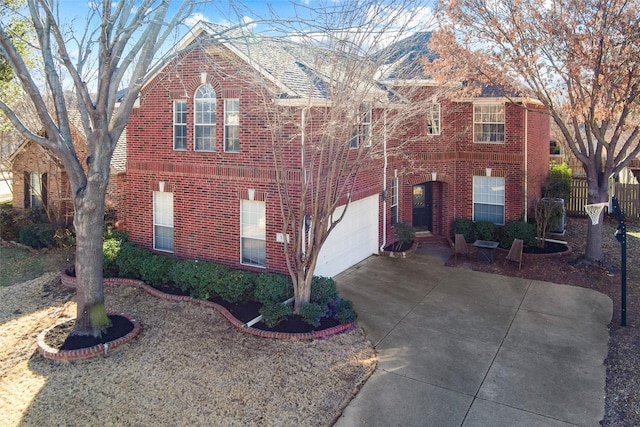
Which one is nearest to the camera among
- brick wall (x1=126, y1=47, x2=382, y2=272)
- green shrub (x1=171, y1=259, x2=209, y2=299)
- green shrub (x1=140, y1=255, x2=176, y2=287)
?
green shrub (x1=171, y1=259, x2=209, y2=299)

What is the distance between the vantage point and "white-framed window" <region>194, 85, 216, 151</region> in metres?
13.8

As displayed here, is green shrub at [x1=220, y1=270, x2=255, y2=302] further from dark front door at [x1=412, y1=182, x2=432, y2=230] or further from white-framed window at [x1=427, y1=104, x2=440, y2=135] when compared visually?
white-framed window at [x1=427, y1=104, x2=440, y2=135]

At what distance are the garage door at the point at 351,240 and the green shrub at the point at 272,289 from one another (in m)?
1.75

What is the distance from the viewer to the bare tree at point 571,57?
12289mm

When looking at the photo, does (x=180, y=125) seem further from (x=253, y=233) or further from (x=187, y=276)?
(x=187, y=276)

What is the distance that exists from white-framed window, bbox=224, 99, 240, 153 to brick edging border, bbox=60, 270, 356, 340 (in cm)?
402

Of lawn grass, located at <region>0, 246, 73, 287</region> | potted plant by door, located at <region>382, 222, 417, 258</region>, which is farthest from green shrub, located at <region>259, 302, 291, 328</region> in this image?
lawn grass, located at <region>0, 246, 73, 287</region>

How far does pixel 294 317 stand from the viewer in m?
11.0

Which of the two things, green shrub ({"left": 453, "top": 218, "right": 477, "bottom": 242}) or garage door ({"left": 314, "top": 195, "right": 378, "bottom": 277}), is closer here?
garage door ({"left": 314, "top": 195, "right": 378, "bottom": 277})

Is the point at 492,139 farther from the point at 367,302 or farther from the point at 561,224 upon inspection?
the point at 367,302

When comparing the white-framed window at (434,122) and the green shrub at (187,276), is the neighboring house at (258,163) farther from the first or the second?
the green shrub at (187,276)

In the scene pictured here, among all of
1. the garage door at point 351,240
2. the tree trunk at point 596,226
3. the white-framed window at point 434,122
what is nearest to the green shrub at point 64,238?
the garage door at point 351,240

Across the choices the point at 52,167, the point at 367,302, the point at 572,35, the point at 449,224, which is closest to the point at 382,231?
the point at 449,224

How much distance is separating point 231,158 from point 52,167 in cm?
992
